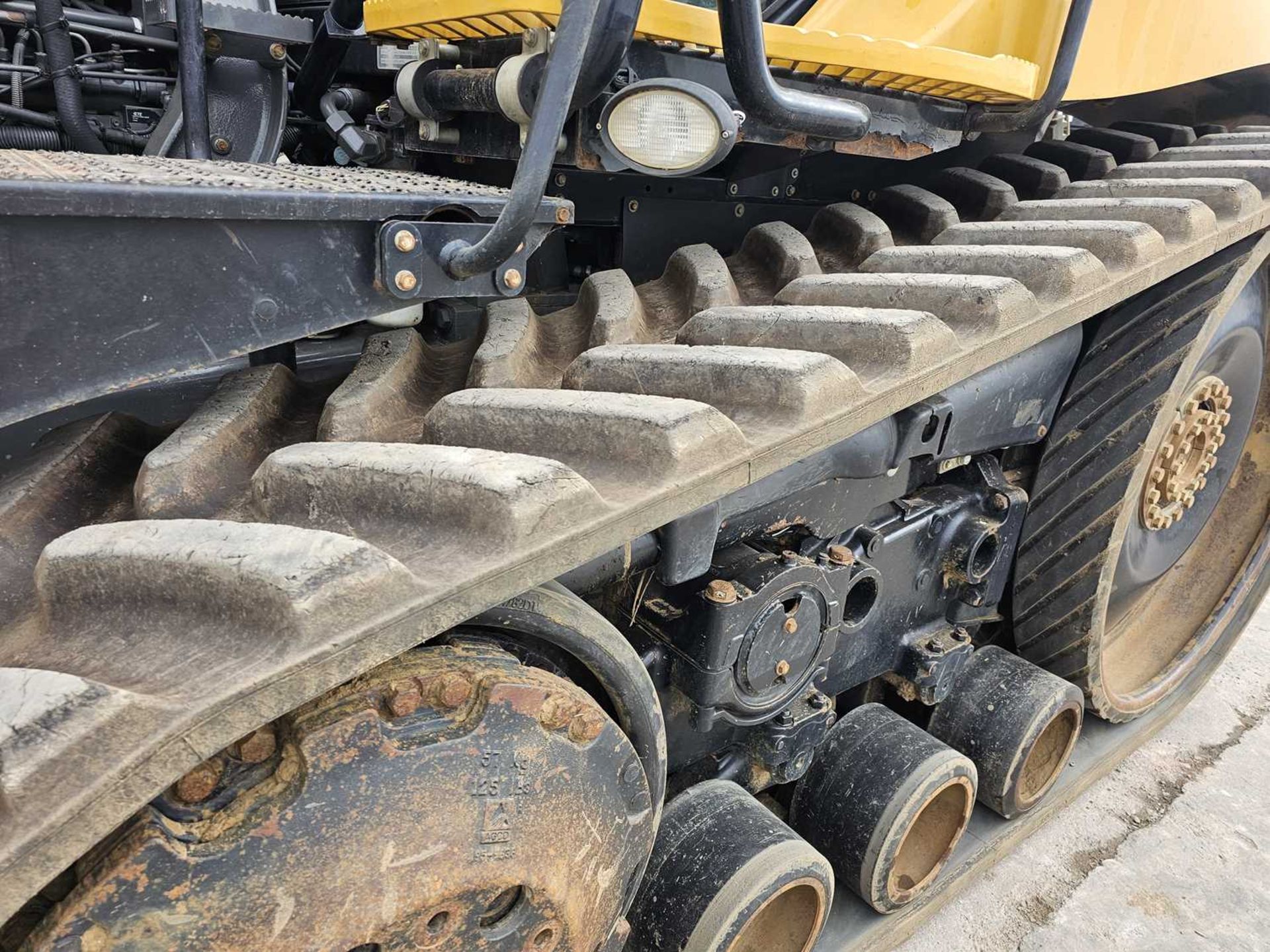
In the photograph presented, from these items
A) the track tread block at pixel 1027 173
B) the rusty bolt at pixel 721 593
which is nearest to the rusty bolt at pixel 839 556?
the rusty bolt at pixel 721 593

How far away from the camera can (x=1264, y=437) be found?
2430 millimetres

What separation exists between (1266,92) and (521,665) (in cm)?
220

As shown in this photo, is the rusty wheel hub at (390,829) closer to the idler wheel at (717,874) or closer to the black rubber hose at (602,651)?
the black rubber hose at (602,651)

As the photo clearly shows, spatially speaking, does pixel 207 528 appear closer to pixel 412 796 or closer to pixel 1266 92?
pixel 412 796

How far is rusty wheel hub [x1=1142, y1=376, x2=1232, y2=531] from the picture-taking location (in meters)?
1.92

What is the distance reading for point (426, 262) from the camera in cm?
93

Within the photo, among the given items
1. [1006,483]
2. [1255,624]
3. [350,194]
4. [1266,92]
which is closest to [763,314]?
[350,194]

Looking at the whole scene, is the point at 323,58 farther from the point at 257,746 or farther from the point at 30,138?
the point at 257,746

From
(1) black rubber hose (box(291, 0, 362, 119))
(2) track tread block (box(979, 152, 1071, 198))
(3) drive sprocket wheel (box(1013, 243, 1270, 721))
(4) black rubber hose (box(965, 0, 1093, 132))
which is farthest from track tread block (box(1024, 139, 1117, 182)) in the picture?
(1) black rubber hose (box(291, 0, 362, 119))

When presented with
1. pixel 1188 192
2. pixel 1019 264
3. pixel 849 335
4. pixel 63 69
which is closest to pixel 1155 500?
pixel 1188 192

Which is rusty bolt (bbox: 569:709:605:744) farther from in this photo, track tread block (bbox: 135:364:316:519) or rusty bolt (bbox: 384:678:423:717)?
track tread block (bbox: 135:364:316:519)

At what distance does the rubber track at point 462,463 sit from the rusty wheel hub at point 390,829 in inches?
5.5

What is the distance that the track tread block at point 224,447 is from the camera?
2.82 ft

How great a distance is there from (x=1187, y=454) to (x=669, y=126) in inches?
59.8
